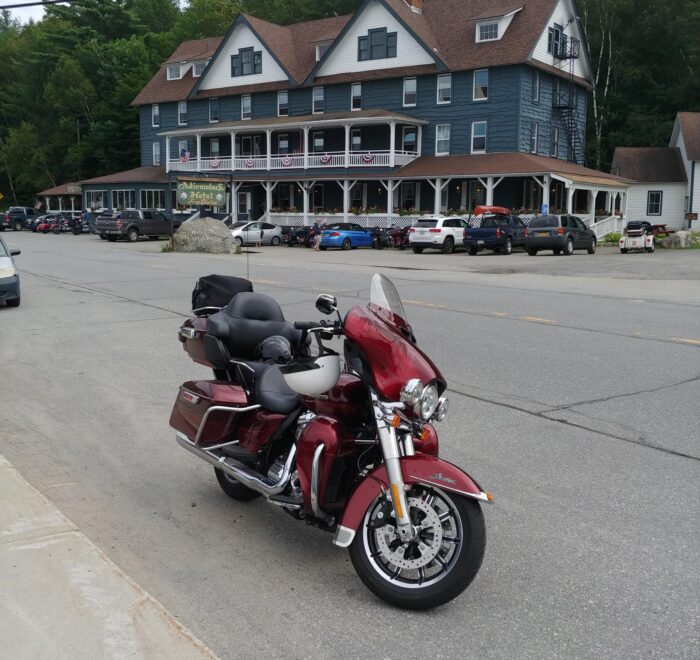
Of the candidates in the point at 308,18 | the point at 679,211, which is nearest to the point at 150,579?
the point at 679,211

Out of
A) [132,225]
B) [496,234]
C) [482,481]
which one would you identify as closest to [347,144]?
[132,225]

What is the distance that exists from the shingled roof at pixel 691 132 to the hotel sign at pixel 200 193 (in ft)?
107

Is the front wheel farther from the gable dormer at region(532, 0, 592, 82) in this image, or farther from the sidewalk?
the gable dormer at region(532, 0, 592, 82)

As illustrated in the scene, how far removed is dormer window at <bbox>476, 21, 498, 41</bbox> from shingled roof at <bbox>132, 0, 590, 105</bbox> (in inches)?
16.2

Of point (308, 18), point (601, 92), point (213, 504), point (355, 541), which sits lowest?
point (213, 504)

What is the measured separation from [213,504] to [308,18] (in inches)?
2865

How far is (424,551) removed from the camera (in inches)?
147

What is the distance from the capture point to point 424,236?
36.0 meters

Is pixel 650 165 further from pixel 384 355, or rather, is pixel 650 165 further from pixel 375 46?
pixel 384 355

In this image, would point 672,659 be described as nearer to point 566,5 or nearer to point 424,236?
point 424,236

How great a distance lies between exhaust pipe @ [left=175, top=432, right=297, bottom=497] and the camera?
423 centimetres

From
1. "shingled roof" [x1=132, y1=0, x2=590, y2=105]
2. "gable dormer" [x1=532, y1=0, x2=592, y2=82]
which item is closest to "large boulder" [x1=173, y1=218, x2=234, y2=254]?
"shingled roof" [x1=132, y1=0, x2=590, y2=105]

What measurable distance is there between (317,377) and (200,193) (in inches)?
1431

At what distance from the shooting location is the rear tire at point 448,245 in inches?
1419
